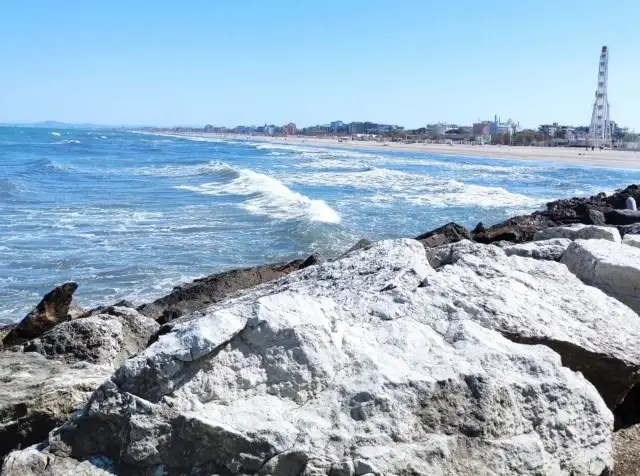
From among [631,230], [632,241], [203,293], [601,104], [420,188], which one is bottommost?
[420,188]

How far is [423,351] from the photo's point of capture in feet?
10.7

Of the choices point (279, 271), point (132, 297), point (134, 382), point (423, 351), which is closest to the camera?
point (134, 382)

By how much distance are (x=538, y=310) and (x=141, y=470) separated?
2446 mm

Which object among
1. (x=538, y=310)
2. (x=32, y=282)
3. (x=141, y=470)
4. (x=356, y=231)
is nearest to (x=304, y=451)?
(x=141, y=470)

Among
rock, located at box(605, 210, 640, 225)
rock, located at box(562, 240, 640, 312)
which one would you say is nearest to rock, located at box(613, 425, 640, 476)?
rock, located at box(562, 240, 640, 312)

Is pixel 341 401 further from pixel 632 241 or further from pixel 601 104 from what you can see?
pixel 601 104

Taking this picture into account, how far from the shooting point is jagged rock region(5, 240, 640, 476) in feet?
9.04

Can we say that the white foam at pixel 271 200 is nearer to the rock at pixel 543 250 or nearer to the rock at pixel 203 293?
the rock at pixel 203 293

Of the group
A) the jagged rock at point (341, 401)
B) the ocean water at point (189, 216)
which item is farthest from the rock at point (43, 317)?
the jagged rock at point (341, 401)

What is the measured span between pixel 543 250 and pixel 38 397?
4.07m

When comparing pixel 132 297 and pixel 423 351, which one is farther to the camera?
pixel 132 297

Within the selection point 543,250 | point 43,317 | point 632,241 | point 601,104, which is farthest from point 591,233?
point 601,104

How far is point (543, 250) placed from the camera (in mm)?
5555

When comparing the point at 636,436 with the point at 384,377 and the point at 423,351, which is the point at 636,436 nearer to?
the point at 423,351
